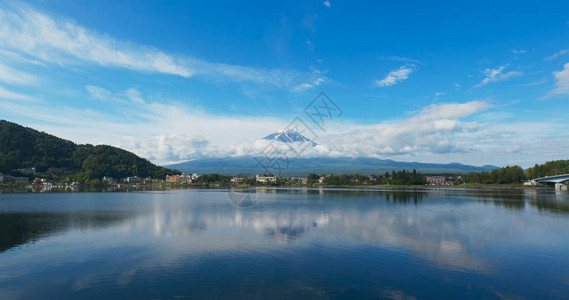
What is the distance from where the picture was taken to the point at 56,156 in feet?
418

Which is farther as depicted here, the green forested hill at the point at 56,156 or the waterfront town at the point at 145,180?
the green forested hill at the point at 56,156

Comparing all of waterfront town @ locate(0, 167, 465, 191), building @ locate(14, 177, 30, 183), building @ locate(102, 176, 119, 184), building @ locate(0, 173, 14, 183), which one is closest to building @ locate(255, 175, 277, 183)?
waterfront town @ locate(0, 167, 465, 191)

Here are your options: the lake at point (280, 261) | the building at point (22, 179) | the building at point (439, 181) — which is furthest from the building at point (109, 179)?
the building at point (439, 181)

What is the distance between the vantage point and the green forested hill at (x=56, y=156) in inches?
4535

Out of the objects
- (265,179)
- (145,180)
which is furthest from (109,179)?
(265,179)

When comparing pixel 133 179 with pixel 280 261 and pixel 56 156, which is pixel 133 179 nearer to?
pixel 56 156

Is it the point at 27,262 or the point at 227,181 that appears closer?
the point at 27,262

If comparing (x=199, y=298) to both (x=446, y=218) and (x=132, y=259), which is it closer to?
(x=132, y=259)

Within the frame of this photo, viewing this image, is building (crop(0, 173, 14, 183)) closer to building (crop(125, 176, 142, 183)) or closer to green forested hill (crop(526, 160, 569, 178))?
building (crop(125, 176, 142, 183))

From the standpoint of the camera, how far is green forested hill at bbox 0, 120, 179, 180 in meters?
115

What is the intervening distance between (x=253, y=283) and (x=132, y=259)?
5.50 m

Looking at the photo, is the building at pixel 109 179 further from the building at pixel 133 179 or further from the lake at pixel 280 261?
the lake at pixel 280 261

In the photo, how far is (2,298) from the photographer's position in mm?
7625

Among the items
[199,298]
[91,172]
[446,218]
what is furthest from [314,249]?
[91,172]
